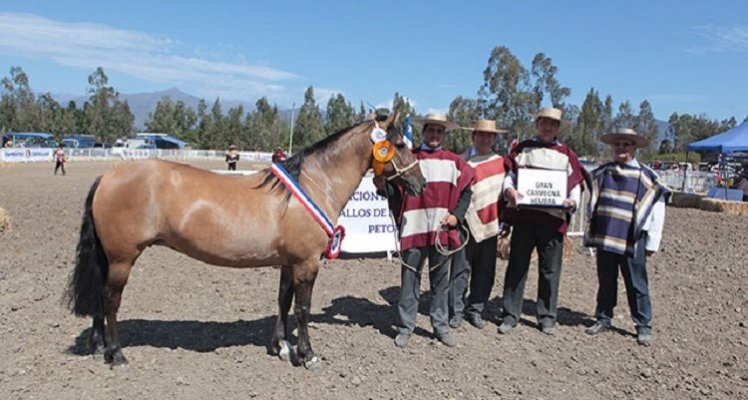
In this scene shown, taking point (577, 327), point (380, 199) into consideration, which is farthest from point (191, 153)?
point (577, 327)

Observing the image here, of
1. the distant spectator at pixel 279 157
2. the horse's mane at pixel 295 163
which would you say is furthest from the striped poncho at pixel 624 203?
the distant spectator at pixel 279 157

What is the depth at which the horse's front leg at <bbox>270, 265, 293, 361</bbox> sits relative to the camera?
4.77 m

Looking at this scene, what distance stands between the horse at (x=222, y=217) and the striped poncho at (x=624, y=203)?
83.4 inches

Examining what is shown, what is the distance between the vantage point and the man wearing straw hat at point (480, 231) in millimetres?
5609

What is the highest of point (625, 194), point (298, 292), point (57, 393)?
point (625, 194)

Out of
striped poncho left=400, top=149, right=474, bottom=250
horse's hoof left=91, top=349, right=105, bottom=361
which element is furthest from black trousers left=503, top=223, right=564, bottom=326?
horse's hoof left=91, top=349, right=105, bottom=361

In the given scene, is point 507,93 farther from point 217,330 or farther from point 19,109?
point 19,109

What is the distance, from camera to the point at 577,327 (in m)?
5.91

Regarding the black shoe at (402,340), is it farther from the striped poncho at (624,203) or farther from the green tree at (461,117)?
the green tree at (461,117)

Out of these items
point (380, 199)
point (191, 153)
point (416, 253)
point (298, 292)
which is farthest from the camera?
point (191, 153)

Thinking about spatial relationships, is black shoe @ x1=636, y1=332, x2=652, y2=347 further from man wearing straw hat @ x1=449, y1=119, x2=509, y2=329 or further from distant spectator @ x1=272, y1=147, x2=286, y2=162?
distant spectator @ x1=272, y1=147, x2=286, y2=162

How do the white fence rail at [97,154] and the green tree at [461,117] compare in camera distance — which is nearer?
the white fence rail at [97,154]

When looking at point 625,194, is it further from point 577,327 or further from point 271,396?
point 271,396

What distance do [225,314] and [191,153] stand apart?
5909cm
